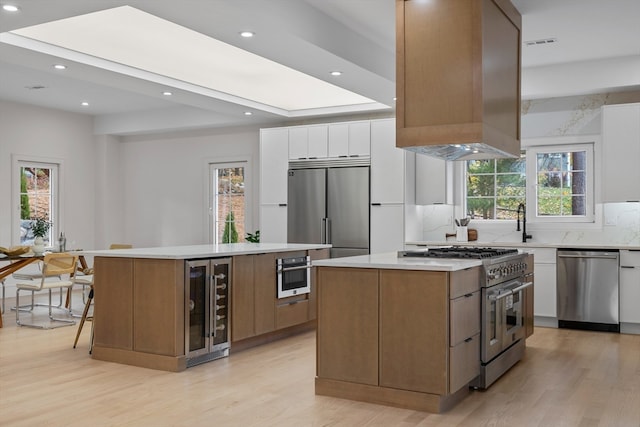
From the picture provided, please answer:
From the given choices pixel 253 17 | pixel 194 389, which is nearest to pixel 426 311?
pixel 194 389

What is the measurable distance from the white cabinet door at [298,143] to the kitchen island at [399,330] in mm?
4125

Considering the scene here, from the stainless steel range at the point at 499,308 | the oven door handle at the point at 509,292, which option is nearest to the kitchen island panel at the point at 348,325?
the stainless steel range at the point at 499,308

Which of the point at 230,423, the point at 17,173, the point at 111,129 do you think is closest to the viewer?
the point at 230,423

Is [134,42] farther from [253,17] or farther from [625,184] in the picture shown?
[625,184]

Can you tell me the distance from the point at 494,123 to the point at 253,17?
5.85ft

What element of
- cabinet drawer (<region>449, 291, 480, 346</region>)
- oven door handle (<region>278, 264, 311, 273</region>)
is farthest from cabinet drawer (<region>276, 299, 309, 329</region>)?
cabinet drawer (<region>449, 291, 480, 346</region>)

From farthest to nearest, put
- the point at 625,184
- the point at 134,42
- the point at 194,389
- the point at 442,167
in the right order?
the point at 442,167 < the point at 625,184 < the point at 134,42 < the point at 194,389

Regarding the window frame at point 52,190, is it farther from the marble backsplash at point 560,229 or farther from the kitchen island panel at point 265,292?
the marble backsplash at point 560,229

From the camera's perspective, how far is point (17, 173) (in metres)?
8.65

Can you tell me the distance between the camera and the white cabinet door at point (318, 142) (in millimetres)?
7840

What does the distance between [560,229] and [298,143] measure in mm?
3331

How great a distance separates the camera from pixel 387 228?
7363 millimetres

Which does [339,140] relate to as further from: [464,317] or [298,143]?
[464,317]

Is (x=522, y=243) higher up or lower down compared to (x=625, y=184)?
lower down
